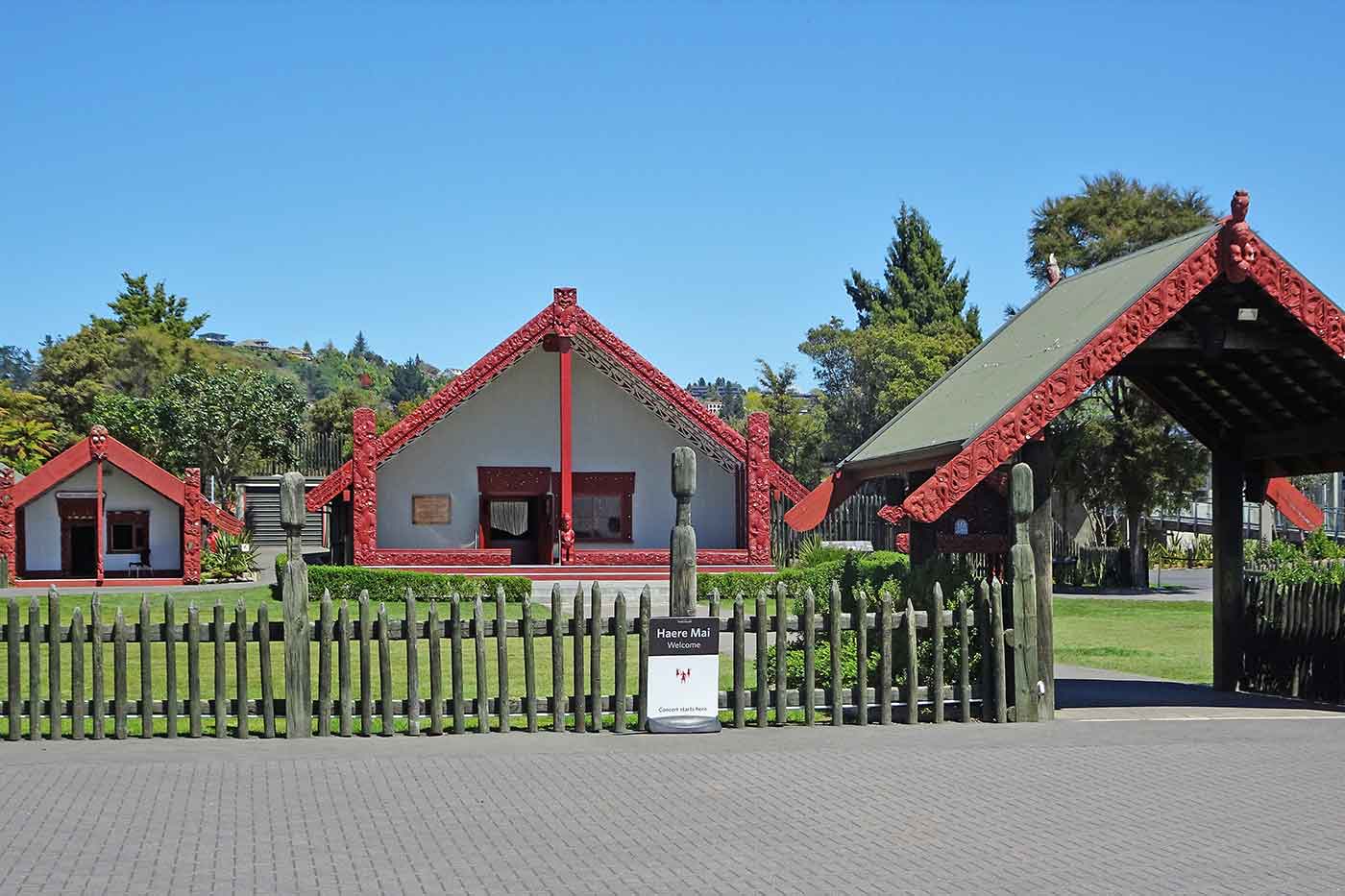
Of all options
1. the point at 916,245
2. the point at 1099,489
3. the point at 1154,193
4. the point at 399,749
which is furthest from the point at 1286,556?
the point at 916,245

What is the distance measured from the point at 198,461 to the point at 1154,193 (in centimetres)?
3635

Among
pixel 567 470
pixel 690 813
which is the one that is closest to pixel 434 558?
pixel 567 470

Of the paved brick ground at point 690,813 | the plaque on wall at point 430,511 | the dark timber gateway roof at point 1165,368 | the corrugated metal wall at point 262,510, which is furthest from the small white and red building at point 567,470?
the paved brick ground at point 690,813

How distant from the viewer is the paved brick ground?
834 centimetres

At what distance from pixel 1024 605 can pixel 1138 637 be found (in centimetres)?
1467

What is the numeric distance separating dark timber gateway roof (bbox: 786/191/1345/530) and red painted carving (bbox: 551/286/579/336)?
22.6m

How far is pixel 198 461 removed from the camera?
5909 cm

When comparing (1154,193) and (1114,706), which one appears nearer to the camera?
(1114,706)

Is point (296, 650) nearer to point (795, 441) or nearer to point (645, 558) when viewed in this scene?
point (645, 558)

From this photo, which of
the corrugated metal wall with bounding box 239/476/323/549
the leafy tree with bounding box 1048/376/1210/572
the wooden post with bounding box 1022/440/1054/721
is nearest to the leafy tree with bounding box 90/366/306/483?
the corrugated metal wall with bounding box 239/476/323/549

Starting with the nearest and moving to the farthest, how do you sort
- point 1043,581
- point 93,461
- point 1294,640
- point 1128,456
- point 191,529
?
point 1043,581 → point 1294,640 → point 93,461 → point 191,529 → point 1128,456

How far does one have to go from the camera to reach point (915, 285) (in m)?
94.4

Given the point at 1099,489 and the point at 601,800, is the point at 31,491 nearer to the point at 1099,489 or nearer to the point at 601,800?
the point at 1099,489

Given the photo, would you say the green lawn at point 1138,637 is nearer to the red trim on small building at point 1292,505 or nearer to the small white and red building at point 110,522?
the red trim on small building at point 1292,505
